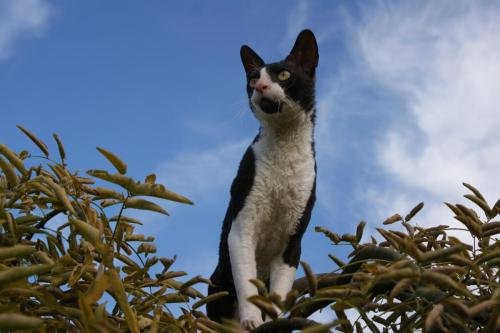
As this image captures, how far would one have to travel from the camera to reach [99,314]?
3.77ft

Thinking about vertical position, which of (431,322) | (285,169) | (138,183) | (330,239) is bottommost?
(431,322)

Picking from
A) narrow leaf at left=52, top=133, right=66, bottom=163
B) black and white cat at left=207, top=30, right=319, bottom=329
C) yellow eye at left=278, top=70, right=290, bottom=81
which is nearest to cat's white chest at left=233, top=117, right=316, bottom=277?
black and white cat at left=207, top=30, right=319, bottom=329

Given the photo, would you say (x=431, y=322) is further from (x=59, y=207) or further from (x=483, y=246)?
(x=59, y=207)

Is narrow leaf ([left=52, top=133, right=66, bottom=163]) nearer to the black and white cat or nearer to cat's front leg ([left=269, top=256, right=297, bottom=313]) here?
the black and white cat

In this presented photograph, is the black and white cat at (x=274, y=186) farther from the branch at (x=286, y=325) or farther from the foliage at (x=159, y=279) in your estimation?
the branch at (x=286, y=325)

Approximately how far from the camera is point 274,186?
2.46 m

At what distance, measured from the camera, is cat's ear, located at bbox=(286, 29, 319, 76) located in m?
2.66

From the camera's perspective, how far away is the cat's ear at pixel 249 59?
278 cm

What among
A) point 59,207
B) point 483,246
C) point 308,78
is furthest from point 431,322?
point 308,78

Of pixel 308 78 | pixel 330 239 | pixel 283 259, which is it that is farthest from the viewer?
pixel 308 78

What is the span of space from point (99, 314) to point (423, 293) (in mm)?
573

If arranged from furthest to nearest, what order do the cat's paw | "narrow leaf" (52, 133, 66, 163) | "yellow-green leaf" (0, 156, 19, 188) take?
the cat's paw, "narrow leaf" (52, 133, 66, 163), "yellow-green leaf" (0, 156, 19, 188)

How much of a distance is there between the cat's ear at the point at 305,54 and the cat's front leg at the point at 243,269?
0.72 m

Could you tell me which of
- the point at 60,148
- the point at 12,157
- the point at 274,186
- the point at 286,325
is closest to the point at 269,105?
the point at 274,186
